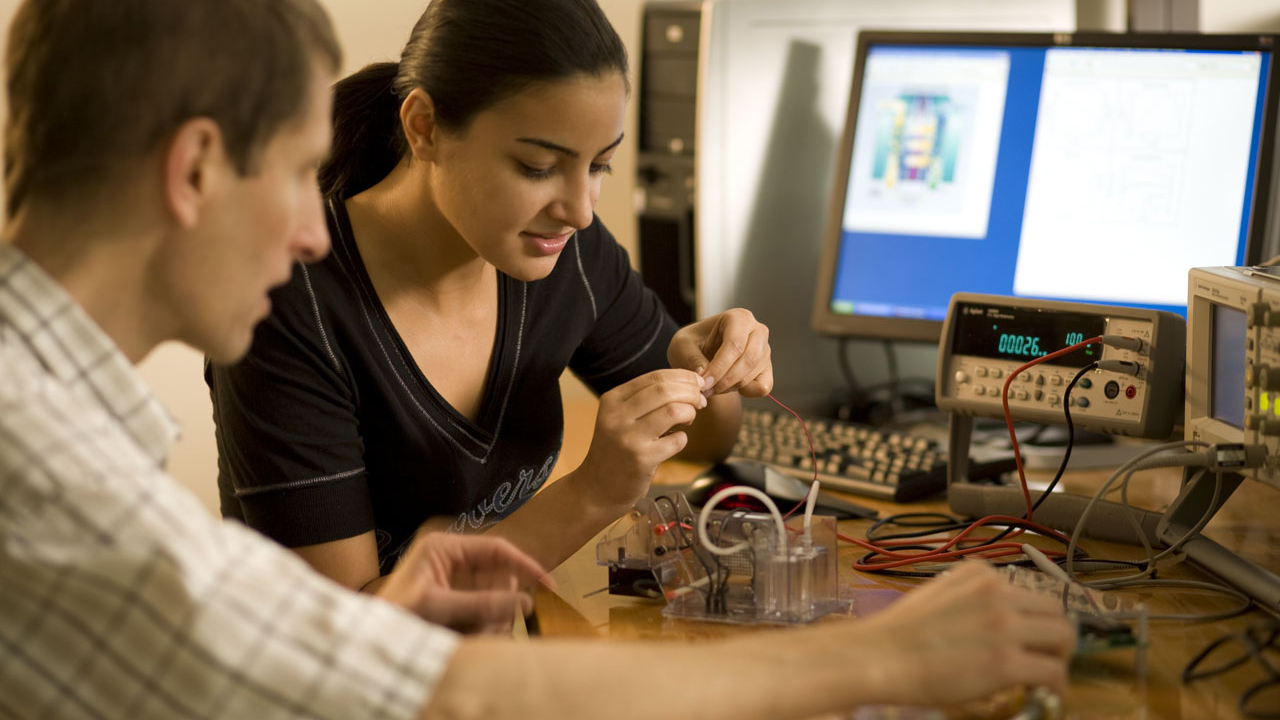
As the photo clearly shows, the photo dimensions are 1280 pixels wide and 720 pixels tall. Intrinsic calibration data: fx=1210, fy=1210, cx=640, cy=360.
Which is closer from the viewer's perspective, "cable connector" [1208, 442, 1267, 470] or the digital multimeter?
"cable connector" [1208, 442, 1267, 470]

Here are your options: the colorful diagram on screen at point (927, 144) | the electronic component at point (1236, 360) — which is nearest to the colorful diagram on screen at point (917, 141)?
the colorful diagram on screen at point (927, 144)

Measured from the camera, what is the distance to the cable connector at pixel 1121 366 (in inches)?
50.6

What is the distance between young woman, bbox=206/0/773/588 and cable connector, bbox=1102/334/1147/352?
38cm

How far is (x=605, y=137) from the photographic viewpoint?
1238mm

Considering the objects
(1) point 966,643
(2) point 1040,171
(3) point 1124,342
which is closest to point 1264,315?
(3) point 1124,342

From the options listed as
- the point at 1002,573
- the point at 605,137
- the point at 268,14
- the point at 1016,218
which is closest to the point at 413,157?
the point at 605,137

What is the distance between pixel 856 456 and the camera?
157 cm

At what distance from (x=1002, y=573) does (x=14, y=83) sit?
89cm

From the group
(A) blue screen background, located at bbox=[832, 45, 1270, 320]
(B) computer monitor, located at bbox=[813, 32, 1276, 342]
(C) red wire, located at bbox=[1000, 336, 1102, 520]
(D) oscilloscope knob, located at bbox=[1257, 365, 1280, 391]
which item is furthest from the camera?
(A) blue screen background, located at bbox=[832, 45, 1270, 320]

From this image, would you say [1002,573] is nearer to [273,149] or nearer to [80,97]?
[273,149]

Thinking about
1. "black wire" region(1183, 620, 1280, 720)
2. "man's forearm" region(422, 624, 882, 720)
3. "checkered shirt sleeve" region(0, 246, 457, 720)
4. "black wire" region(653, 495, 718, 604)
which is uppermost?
"checkered shirt sleeve" region(0, 246, 457, 720)

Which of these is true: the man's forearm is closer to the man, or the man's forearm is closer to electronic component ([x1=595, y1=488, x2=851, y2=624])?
the man

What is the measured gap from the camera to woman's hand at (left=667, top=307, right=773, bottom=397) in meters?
1.36

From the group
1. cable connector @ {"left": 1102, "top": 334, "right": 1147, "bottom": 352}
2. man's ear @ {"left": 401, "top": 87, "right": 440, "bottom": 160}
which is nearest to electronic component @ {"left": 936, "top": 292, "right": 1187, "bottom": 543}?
cable connector @ {"left": 1102, "top": 334, "right": 1147, "bottom": 352}
